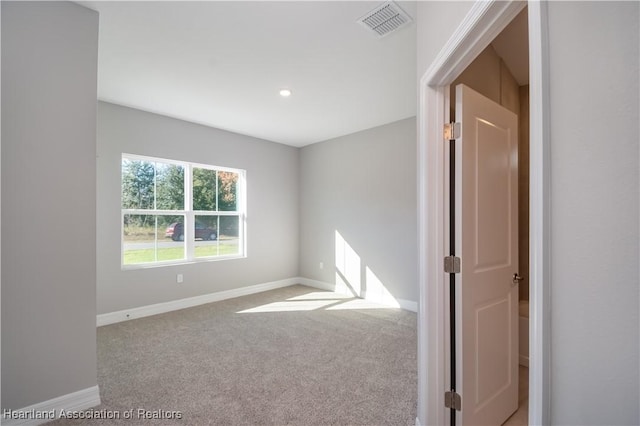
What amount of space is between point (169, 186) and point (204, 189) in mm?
525

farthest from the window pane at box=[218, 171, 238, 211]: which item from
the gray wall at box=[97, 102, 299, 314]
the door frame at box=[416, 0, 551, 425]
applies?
the door frame at box=[416, 0, 551, 425]

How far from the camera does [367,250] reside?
4902 millimetres

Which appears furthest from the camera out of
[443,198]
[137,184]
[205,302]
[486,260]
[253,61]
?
[205,302]

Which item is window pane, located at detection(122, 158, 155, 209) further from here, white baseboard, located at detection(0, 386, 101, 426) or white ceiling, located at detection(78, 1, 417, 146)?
white baseboard, located at detection(0, 386, 101, 426)

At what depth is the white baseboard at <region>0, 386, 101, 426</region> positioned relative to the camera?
1817 millimetres

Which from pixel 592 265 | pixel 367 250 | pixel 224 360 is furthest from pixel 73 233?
pixel 367 250

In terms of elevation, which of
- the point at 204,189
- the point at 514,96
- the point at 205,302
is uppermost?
the point at 514,96

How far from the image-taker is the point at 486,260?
1.79 m

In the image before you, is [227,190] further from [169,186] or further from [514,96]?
[514,96]

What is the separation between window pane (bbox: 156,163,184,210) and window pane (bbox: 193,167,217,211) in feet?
0.66

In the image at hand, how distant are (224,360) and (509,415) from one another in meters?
2.23

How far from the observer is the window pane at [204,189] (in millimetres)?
4664

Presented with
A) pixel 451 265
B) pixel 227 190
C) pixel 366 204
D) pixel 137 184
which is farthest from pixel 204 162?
pixel 451 265

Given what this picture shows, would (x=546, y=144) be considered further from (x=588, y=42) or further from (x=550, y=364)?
(x=550, y=364)
